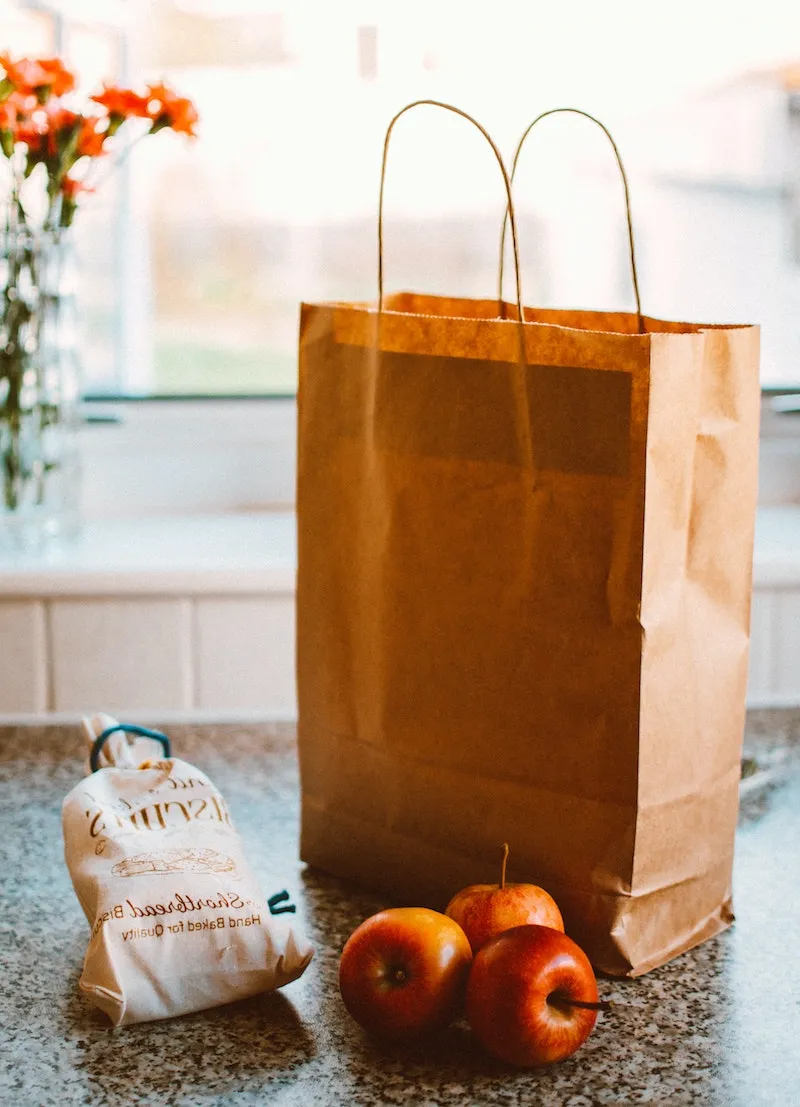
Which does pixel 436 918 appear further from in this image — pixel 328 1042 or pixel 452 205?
pixel 452 205

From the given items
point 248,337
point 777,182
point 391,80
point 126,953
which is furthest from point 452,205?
point 126,953

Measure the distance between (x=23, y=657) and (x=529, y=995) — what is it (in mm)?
880

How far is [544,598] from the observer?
2.59 ft

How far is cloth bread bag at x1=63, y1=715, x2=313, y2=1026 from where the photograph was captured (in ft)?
2.40

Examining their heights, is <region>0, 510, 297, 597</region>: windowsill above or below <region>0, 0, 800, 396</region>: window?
below

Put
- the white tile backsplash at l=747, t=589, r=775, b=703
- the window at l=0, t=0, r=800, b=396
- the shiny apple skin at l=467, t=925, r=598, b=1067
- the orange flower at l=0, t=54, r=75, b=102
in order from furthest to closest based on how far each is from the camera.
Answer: the window at l=0, t=0, r=800, b=396 → the white tile backsplash at l=747, t=589, r=775, b=703 → the orange flower at l=0, t=54, r=75, b=102 → the shiny apple skin at l=467, t=925, r=598, b=1067

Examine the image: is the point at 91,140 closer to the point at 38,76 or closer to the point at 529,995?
the point at 38,76

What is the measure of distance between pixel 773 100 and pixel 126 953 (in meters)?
1.50

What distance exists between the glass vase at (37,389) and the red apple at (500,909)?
925 mm

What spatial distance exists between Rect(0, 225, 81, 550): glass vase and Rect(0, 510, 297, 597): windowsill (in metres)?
0.06

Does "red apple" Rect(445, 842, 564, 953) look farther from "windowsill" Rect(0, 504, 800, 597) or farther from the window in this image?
the window

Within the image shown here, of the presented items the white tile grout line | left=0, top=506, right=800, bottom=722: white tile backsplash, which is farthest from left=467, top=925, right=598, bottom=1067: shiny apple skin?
the white tile grout line

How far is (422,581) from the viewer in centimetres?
84

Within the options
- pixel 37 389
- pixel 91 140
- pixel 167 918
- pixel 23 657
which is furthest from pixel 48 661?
pixel 167 918
